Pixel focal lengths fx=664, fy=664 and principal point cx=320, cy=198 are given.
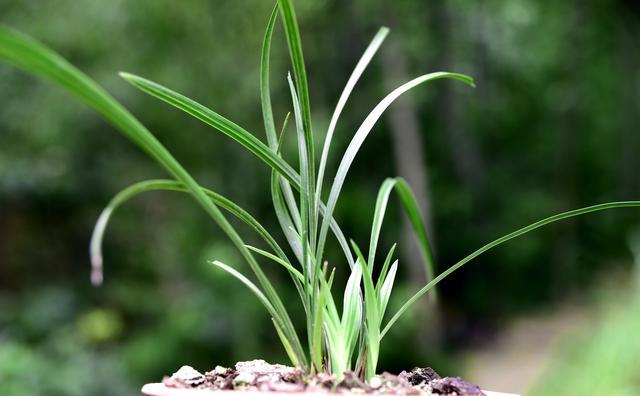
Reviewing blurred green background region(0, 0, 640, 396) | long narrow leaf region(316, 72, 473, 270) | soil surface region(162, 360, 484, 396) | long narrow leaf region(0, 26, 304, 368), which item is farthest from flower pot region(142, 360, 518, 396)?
blurred green background region(0, 0, 640, 396)

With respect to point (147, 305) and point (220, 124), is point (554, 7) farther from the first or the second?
point (220, 124)

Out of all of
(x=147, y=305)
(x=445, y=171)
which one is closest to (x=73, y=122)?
(x=147, y=305)

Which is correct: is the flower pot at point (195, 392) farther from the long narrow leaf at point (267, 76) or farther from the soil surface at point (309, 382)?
the long narrow leaf at point (267, 76)

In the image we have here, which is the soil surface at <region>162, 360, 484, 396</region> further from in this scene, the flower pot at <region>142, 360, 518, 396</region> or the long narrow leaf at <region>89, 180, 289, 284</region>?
the long narrow leaf at <region>89, 180, 289, 284</region>

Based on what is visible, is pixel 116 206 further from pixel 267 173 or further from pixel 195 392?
pixel 267 173

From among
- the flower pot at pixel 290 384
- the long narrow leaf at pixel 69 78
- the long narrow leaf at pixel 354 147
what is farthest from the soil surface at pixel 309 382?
the long narrow leaf at pixel 69 78

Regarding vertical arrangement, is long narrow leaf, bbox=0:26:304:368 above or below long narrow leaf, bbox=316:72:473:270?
below

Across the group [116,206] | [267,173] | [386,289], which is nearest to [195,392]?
[116,206]
